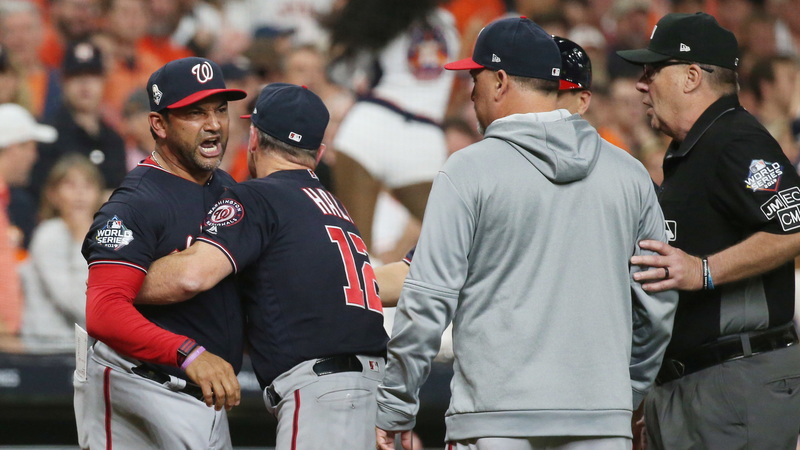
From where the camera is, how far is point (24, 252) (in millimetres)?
5082

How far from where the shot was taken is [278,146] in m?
2.53

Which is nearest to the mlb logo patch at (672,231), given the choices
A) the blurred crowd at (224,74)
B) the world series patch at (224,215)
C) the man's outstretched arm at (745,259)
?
the man's outstretched arm at (745,259)

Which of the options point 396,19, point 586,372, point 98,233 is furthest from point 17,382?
point 586,372

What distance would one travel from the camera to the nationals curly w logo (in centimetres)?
250

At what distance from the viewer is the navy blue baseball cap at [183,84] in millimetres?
2473

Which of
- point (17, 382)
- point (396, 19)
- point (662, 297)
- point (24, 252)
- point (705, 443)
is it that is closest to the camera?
point (662, 297)

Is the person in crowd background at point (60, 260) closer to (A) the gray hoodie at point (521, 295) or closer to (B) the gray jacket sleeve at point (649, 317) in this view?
(A) the gray hoodie at point (521, 295)

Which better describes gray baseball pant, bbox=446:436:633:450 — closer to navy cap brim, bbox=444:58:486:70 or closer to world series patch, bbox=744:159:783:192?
world series patch, bbox=744:159:783:192

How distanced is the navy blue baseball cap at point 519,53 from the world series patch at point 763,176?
636mm

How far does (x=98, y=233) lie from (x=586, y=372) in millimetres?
1369

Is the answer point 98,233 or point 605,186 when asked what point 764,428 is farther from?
point 98,233

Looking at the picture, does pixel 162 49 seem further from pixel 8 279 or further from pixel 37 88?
pixel 8 279

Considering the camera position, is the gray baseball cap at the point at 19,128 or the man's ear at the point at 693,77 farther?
the gray baseball cap at the point at 19,128

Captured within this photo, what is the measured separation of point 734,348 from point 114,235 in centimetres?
175
